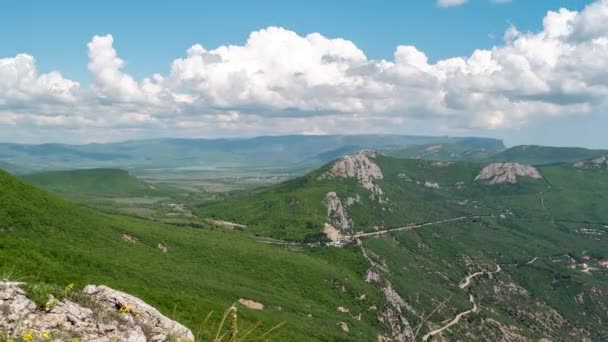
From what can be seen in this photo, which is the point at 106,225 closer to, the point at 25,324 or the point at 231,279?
the point at 231,279

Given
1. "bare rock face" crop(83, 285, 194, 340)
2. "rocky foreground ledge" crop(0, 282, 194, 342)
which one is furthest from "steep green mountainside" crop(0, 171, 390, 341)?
"rocky foreground ledge" crop(0, 282, 194, 342)

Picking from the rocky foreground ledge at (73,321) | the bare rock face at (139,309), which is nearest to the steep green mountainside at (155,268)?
the bare rock face at (139,309)

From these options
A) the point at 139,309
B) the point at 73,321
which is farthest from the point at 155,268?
the point at 73,321

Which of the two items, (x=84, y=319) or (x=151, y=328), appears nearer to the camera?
(x=84, y=319)

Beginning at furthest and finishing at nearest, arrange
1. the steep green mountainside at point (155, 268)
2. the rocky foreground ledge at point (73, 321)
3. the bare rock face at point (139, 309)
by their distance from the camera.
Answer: the steep green mountainside at point (155, 268) → the bare rock face at point (139, 309) → the rocky foreground ledge at point (73, 321)

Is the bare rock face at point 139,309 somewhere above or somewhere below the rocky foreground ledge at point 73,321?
below

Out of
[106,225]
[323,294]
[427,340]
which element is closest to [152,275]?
[106,225]

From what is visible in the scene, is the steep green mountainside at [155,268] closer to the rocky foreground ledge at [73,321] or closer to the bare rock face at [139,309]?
the bare rock face at [139,309]
